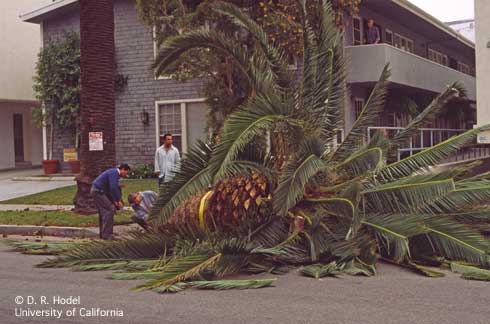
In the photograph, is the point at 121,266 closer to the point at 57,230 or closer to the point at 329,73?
the point at 329,73

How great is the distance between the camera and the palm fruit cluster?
9000 millimetres

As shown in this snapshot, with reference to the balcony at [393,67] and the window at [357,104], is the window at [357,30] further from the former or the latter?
the window at [357,104]

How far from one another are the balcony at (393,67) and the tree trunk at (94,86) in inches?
305

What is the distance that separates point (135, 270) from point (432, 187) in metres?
3.89

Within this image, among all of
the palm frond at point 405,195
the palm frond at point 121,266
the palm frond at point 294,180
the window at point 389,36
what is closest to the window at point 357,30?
the window at point 389,36

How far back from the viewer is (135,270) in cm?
851

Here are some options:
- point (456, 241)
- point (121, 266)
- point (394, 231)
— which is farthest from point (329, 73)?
point (121, 266)

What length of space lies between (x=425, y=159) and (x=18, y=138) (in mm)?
25248

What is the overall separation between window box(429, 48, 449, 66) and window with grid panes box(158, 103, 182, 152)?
1469 centimetres

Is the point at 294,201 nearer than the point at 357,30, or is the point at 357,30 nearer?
the point at 294,201

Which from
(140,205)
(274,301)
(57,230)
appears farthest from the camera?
(57,230)

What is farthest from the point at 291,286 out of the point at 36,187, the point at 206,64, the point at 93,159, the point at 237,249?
the point at 36,187

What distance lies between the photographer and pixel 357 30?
79.0 feet

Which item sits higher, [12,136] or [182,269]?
[12,136]
